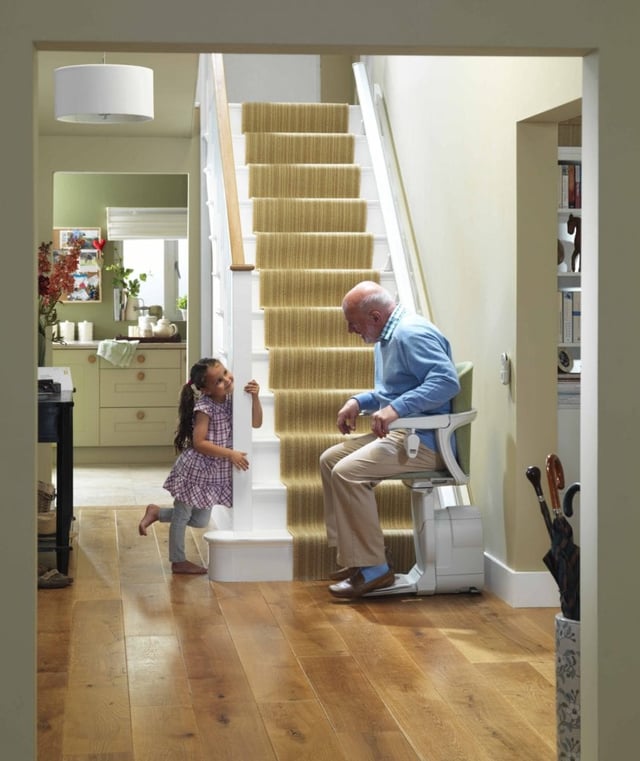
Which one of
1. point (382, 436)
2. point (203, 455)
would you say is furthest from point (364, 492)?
point (203, 455)

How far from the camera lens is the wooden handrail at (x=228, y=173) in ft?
18.7

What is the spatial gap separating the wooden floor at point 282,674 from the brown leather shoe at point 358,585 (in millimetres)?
53

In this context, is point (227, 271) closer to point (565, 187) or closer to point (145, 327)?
point (565, 187)

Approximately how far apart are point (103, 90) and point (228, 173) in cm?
75

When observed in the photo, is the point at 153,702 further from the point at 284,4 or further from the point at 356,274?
the point at 356,274

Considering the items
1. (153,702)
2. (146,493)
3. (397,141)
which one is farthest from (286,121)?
(153,702)

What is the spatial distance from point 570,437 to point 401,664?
5.15ft

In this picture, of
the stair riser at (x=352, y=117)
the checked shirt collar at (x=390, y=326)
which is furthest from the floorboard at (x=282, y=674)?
the stair riser at (x=352, y=117)

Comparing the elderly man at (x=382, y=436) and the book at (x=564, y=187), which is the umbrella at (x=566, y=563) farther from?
the book at (x=564, y=187)

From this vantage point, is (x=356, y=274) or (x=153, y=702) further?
(x=356, y=274)

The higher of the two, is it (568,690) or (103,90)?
(103,90)

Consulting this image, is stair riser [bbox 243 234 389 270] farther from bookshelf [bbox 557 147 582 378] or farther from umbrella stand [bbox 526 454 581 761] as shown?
umbrella stand [bbox 526 454 581 761]

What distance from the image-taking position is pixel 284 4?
2.52 metres

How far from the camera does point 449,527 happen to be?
508 centimetres
